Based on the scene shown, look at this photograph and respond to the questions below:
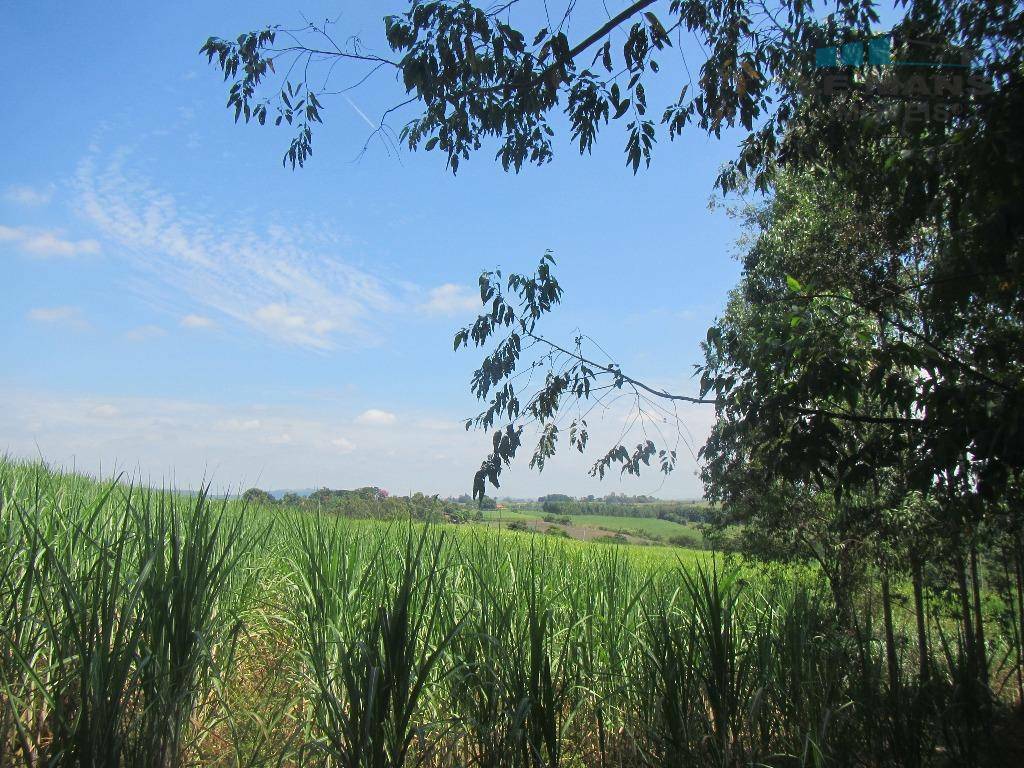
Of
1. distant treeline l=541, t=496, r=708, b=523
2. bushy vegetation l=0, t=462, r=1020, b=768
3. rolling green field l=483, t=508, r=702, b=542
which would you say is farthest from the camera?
rolling green field l=483, t=508, r=702, b=542

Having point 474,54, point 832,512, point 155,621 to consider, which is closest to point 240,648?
point 155,621

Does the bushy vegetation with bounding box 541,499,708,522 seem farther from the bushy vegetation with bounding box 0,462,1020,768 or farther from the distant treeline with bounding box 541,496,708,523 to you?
the bushy vegetation with bounding box 0,462,1020,768

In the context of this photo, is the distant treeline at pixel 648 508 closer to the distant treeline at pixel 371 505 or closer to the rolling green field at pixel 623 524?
the rolling green field at pixel 623 524

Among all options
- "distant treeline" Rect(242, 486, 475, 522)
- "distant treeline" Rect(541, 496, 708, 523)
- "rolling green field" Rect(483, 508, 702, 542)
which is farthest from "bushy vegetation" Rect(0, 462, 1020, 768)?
"distant treeline" Rect(541, 496, 708, 523)

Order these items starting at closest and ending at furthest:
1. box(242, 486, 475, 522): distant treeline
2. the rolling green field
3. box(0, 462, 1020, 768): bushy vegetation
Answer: box(0, 462, 1020, 768): bushy vegetation < box(242, 486, 475, 522): distant treeline < the rolling green field

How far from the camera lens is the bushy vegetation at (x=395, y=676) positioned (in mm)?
2402

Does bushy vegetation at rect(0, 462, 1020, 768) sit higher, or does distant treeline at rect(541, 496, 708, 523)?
distant treeline at rect(541, 496, 708, 523)

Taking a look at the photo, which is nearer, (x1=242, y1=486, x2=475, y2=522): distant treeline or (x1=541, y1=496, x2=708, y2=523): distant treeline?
(x1=242, y1=486, x2=475, y2=522): distant treeline

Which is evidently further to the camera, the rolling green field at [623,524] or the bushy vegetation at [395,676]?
the rolling green field at [623,524]

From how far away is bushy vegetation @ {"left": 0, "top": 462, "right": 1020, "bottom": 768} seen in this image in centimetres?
240

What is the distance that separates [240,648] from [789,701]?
10.5 ft

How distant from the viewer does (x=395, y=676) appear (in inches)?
94.3

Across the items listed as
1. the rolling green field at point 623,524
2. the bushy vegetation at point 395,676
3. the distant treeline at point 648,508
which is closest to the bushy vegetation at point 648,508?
the distant treeline at point 648,508

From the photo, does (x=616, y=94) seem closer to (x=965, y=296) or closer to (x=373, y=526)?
(x=965, y=296)
